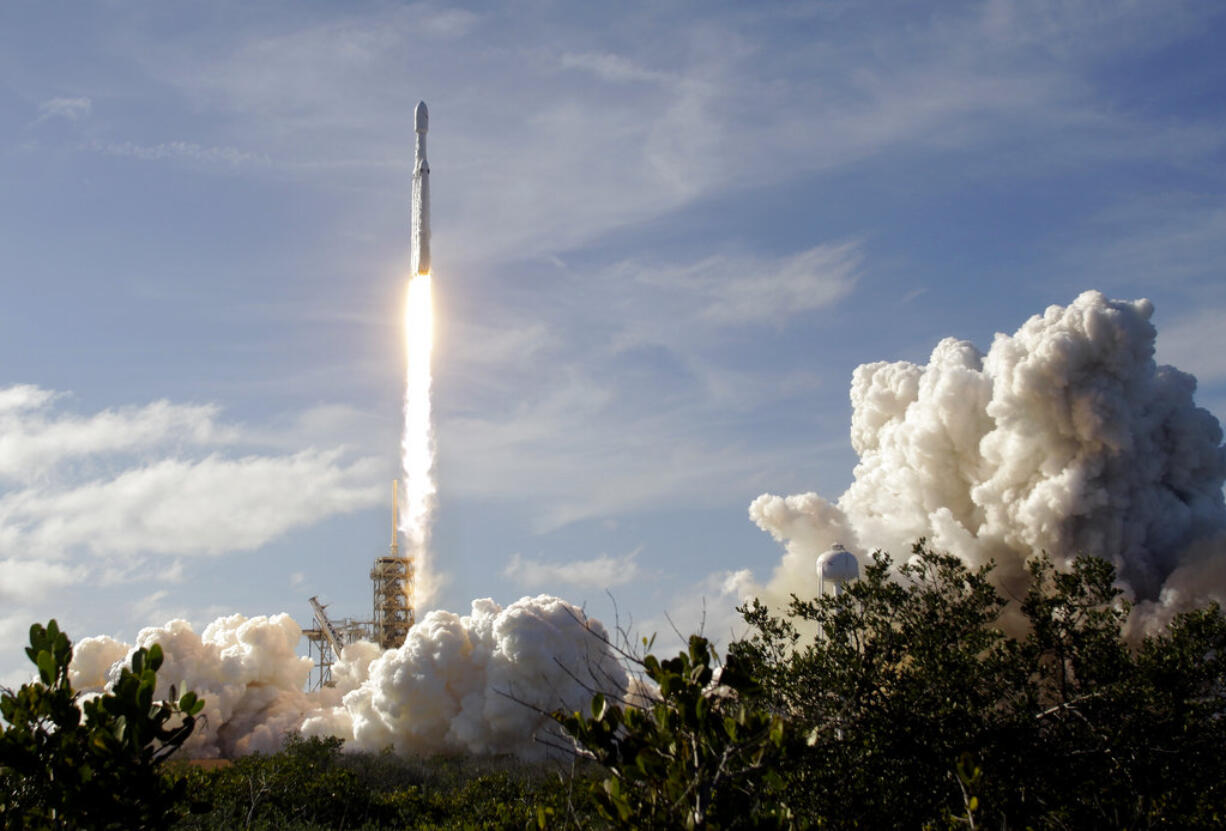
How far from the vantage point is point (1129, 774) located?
55.0 ft

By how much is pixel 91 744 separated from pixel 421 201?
3974cm

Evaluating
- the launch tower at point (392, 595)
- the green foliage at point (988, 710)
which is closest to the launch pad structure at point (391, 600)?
the launch tower at point (392, 595)

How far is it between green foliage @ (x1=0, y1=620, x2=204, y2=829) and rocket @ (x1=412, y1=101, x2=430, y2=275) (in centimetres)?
3697

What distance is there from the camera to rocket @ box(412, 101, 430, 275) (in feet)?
150

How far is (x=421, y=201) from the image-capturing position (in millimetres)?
46969

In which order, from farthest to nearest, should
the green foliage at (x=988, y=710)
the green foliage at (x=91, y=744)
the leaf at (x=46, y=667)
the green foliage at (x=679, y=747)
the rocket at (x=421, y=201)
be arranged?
the rocket at (x=421, y=201), the green foliage at (x=988, y=710), the leaf at (x=46, y=667), the green foliage at (x=91, y=744), the green foliage at (x=679, y=747)

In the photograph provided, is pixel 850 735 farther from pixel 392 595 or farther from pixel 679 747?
pixel 392 595

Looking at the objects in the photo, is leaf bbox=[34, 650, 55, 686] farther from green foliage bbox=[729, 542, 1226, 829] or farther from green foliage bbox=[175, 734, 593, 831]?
green foliage bbox=[175, 734, 593, 831]

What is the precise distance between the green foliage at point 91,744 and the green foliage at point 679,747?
3.41 meters

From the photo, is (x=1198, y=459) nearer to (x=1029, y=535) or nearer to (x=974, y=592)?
(x=1029, y=535)

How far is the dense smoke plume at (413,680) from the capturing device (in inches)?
1892

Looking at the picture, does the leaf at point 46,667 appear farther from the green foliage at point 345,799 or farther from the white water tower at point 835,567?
the white water tower at point 835,567

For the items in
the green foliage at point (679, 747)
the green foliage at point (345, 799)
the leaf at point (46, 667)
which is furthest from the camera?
the green foliage at point (345, 799)

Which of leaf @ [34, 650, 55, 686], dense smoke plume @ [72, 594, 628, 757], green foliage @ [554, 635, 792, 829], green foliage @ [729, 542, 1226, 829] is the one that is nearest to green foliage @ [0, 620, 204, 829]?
leaf @ [34, 650, 55, 686]
